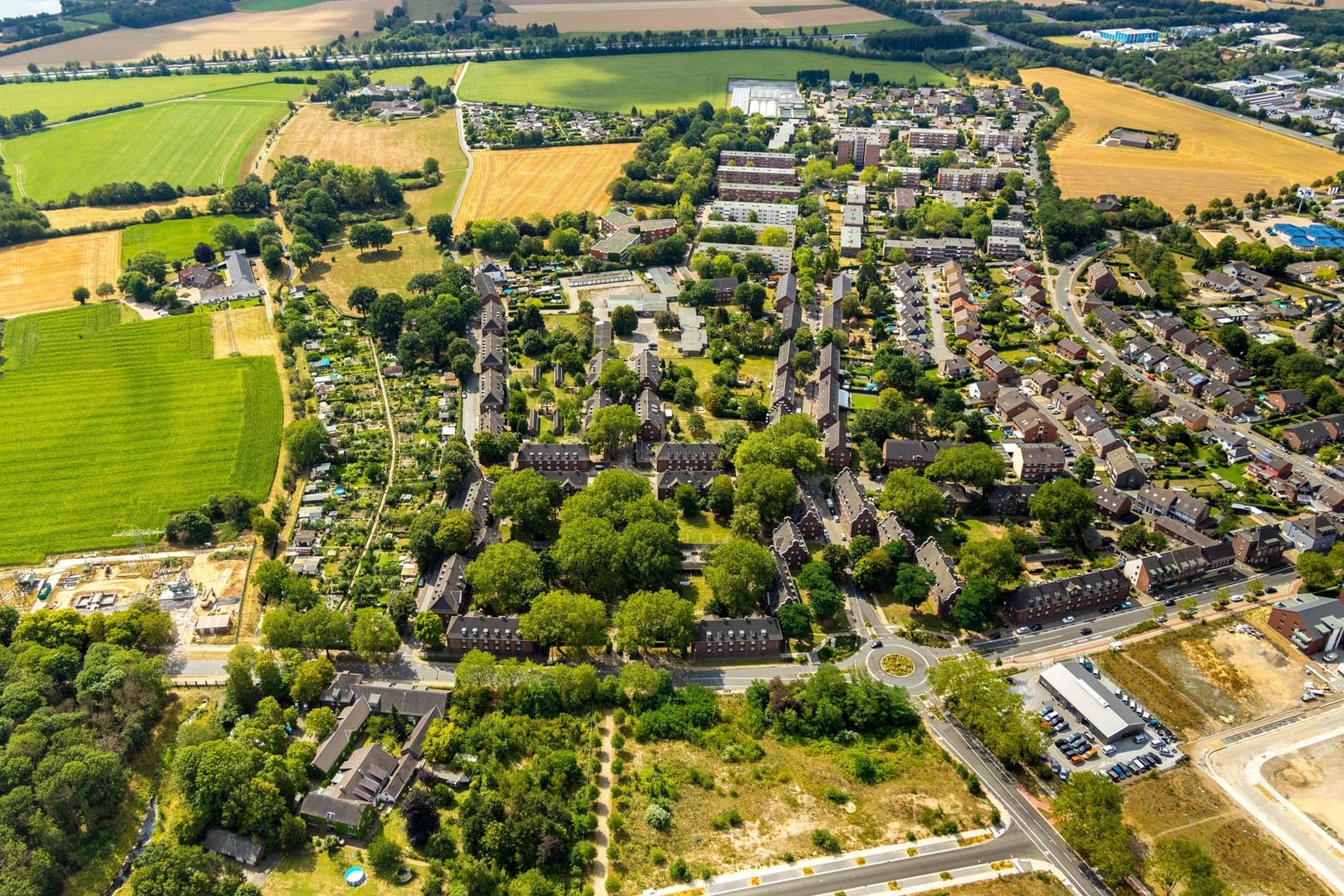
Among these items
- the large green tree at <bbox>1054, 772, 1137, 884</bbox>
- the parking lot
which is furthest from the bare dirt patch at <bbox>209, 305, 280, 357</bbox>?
the large green tree at <bbox>1054, 772, 1137, 884</bbox>

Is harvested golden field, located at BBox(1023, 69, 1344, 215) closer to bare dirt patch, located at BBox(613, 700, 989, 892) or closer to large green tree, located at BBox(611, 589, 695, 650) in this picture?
large green tree, located at BBox(611, 589, 695, 650)

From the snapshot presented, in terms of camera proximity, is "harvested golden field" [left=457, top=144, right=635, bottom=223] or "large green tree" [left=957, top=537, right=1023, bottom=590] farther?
"harvested golden field" [left=457, top=144, right=635, bottom=223]

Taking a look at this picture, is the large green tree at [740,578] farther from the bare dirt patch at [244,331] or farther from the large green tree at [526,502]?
the bare dirt patch at [244,331]

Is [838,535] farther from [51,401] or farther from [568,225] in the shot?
[51,401]

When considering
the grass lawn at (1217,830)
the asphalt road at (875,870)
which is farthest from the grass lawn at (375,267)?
the grass lawn at (1217,830)

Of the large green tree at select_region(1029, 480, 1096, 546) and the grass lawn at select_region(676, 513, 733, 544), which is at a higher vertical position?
the large green tree at select_region(1029, 480, 1096, 546)

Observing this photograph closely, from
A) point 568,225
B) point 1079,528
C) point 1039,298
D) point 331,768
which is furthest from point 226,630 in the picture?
point 1039,298
